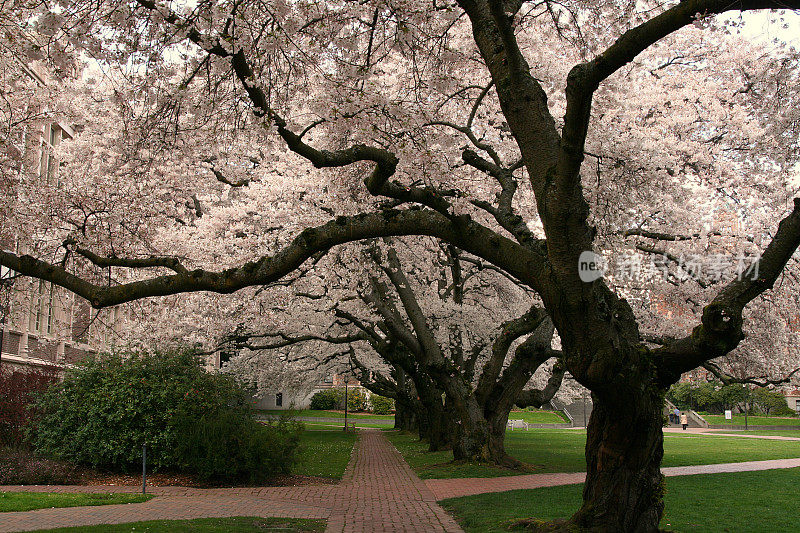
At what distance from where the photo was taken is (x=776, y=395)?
52625mm

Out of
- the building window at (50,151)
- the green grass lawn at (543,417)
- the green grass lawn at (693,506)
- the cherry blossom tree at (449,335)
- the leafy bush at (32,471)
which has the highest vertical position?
the building window at (50,151)

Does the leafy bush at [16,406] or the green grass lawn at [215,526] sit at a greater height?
the leafy bush at [16,406]

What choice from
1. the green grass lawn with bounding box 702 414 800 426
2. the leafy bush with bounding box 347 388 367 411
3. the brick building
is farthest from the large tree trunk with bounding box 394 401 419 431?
the green grass lawn with bounding box 702 414 800 426

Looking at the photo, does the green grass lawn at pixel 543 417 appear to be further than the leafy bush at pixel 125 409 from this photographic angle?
Yes

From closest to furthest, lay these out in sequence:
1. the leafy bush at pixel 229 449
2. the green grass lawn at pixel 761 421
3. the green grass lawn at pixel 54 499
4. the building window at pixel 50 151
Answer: the green grass lawn at pixel 54 499
the leafy bush at pixel 229 449
the building window at pixel 50 151
the green grass lawn at pixel 761 421

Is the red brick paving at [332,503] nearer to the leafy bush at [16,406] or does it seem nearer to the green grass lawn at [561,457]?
the green grass lawn at [561,457]

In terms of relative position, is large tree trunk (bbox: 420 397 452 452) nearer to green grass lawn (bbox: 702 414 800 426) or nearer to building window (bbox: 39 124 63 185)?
building window (bbox: 39 124 63 185)

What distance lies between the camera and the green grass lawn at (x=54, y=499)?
9242 mm

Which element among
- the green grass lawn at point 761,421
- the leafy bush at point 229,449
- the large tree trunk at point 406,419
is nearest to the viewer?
the leafy bush at point 229,449

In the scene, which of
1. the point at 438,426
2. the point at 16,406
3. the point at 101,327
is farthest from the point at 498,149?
the point at 16,406

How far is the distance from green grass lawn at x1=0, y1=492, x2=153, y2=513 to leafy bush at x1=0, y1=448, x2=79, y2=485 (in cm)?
179

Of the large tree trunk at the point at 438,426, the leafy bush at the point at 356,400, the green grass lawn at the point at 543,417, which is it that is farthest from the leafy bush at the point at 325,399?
the large tree trunk at the point at 438,426

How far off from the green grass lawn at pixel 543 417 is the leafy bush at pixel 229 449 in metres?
46.2

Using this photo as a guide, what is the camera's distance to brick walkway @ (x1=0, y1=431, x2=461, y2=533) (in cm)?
852
